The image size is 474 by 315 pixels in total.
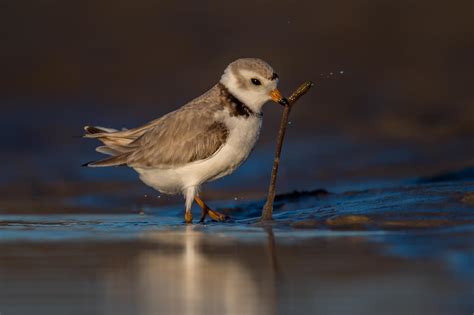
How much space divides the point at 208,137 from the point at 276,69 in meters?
6.15

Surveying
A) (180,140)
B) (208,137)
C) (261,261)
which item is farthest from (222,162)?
(261,261)

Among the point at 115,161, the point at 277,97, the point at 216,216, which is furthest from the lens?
the point at 115,161

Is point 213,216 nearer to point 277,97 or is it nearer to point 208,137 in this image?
point 208,137

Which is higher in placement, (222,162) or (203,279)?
(222,162)

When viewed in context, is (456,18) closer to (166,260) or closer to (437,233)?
(437,233)

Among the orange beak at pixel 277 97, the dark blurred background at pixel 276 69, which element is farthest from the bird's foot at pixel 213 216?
the dark blurred background at pixel 276 69

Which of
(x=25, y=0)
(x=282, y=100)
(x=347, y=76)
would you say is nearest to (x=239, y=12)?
(x=347, y=76)

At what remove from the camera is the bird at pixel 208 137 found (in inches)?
379

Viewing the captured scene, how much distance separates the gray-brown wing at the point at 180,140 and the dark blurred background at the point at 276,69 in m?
2.86

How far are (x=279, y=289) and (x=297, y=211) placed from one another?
156 inches

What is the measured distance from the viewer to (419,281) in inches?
229

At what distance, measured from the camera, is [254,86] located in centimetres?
980

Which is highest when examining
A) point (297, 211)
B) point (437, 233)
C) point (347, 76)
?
point (347, 76)

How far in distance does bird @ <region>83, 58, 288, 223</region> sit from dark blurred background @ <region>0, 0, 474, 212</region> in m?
2.88
